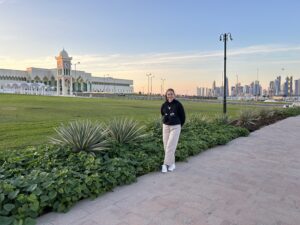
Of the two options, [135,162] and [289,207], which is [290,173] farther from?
[135,162]

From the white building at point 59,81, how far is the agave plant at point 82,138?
92.4 m

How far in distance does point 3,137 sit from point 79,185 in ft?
20.5

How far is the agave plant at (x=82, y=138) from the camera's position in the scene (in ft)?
19.8

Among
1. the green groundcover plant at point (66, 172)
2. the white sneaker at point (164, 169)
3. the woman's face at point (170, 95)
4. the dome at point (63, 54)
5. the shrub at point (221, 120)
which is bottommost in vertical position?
the white sneaker at point (164, 169)

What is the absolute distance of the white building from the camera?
344ft

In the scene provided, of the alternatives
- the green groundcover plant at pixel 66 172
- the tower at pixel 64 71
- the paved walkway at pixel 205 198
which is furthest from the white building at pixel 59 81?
the paved walkway at pixel 205 198

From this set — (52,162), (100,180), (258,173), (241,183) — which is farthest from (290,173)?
(52,162)

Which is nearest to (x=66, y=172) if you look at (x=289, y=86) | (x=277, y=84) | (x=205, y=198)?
(x=205, y=198)

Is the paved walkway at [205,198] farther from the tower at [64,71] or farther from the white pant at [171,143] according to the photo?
the tower at [64,71]

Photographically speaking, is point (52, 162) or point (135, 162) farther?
point (135, 162)

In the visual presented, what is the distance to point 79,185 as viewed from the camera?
432 cm

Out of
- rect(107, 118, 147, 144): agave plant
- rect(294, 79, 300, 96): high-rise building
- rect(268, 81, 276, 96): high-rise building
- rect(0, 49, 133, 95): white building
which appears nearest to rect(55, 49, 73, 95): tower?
rect(0, 49, 133, 95): white building

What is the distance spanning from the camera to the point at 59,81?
380 ft

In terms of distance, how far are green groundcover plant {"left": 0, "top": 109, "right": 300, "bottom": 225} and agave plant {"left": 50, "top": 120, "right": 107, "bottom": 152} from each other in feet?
0.36
